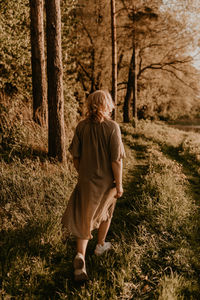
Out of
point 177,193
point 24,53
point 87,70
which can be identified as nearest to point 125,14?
point 87,70

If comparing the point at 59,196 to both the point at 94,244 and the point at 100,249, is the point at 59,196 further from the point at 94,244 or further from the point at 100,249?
the point at 100,249

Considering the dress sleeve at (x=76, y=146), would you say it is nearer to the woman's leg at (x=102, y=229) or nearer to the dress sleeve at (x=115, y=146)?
the dress sleeve at (x=115, y=146)

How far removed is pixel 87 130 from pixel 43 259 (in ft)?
5.56

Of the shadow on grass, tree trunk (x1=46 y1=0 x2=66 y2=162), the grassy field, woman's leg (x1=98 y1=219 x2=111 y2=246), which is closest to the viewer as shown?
the grassy field

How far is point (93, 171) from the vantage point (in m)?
2.88

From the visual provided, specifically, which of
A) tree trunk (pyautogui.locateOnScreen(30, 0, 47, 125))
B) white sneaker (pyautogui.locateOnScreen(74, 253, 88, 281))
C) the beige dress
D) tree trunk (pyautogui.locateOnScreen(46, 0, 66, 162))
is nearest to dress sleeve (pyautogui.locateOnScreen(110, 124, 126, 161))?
the beige dress

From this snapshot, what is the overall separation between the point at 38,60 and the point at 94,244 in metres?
5.63

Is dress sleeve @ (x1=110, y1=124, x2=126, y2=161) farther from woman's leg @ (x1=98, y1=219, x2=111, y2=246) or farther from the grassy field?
the grassy field

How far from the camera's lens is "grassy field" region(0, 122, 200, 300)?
2643 millimetres

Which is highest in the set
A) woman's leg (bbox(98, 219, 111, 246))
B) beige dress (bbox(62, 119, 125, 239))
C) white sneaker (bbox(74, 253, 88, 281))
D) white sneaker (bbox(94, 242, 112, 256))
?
beige dress (bbox(62, 119, 125, 239))

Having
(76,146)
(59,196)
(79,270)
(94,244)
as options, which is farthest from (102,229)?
(59,196)

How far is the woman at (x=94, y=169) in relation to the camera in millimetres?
2818

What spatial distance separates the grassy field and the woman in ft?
1.16

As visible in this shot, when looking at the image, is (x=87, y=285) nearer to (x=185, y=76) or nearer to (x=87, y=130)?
(x=87, y=130)
